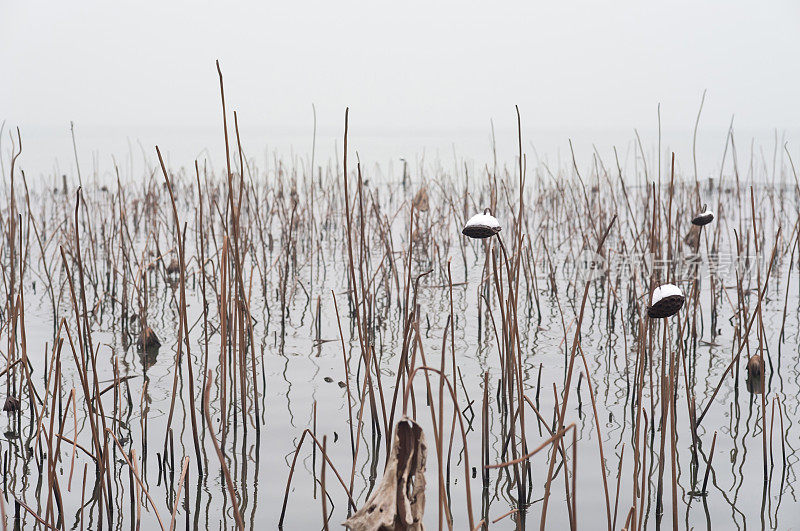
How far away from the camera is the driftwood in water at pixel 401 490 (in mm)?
928

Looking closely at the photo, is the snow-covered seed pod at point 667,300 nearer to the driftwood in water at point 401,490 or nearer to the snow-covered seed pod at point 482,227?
the snow-covered seed pod at point 482,227

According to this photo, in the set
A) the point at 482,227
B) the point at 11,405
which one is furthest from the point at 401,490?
the point at 11,405

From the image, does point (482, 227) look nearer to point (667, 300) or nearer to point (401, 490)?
point (667, 300)

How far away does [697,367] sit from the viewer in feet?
7.63

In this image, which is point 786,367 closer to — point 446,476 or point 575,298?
point 575,298

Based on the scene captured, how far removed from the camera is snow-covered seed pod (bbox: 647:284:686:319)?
116 cm

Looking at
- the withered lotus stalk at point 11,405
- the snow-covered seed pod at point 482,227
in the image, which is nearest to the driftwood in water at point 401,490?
the snow-covered seed pod at point 482,227

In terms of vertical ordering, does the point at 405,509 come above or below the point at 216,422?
above

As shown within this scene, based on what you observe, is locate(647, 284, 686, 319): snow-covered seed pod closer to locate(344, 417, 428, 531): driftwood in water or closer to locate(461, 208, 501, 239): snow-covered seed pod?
locate(461, 208, 501, 239): snow-covered seed pod

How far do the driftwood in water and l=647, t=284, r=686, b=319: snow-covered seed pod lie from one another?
1.57ft

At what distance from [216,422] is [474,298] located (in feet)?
5.82

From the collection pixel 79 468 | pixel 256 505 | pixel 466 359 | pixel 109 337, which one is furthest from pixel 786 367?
pixel 109 337

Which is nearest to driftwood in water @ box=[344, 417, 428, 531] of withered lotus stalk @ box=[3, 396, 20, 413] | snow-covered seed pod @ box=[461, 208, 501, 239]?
snow-covered seed pod @ box=[461, 208, 501, 239]

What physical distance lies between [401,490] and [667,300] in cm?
52
